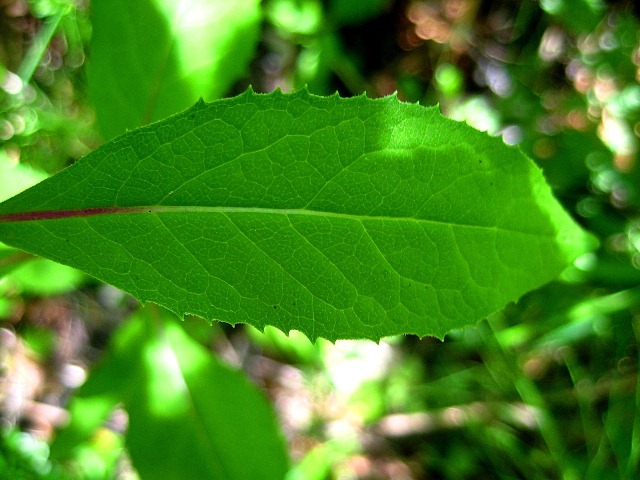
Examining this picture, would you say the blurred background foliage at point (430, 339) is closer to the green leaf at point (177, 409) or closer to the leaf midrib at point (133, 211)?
the green leaf at point (177, 409)

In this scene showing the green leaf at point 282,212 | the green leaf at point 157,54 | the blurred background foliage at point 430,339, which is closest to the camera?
the green leaf at point 282,212

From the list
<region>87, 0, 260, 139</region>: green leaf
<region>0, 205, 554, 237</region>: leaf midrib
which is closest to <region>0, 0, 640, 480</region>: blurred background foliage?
<region>87, 0, 260, 139</region>: green leaf

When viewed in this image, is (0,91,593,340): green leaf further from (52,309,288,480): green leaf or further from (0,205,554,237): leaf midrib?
(52,309,288,480): green leaf

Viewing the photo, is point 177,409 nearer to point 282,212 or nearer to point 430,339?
point 282,212

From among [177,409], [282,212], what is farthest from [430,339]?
[282,212]

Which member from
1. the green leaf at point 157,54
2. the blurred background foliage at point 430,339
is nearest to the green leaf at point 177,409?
the blurred background foliage at point 430,339

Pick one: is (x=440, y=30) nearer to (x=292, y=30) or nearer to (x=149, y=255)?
(x=292, y=30)

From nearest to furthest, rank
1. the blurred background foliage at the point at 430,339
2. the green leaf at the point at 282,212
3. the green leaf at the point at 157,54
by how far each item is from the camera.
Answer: the green leaf at the point at 282,212 → the green leaf at the point at 157,54 → the blurred background foliage at the point at 430,339
